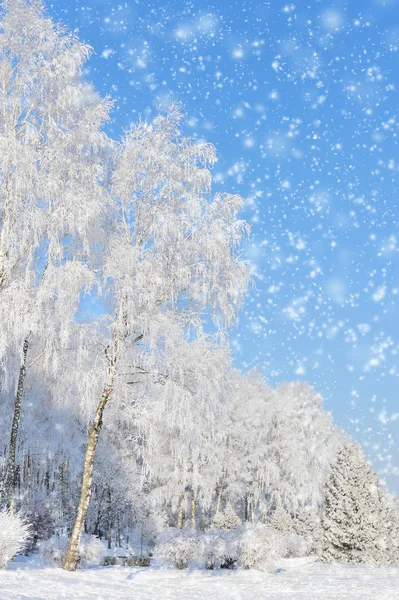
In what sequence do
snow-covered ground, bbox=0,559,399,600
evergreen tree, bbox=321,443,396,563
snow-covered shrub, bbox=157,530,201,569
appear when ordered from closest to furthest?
snow-covered ground, bbox=0,559,399,600, snow-covered shrub, bbox=157,530,201,569, evergreen tree, bbox=321,443,396,563

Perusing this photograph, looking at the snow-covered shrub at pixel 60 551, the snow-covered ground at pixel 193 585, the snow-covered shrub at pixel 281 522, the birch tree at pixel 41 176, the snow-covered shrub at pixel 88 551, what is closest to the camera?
the snow-covered ground at pixel 193 585

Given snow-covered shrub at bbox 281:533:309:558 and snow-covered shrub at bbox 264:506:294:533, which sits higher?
snow-covered shrub at bbox 264:506:294:533

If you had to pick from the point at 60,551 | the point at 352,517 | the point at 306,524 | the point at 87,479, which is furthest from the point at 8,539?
the point at 306,524

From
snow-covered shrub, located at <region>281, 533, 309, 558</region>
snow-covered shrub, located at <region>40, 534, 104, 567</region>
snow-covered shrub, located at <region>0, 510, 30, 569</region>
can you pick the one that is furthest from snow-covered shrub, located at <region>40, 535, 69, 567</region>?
snow-covered shrub, located at <region>281, 533, 309, 558</region>

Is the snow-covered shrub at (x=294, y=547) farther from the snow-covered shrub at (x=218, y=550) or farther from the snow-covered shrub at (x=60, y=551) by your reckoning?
the snow-covered shrub at (x=60, y=551)

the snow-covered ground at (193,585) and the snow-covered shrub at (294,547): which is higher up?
the snow-covered ground at (193,585)

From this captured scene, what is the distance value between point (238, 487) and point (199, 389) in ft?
94.1

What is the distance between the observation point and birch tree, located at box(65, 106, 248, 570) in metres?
11.5

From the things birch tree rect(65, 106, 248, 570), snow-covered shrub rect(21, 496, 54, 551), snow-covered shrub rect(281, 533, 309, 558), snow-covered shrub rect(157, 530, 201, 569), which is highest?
birch tree rect(65, 106, 248, 570)

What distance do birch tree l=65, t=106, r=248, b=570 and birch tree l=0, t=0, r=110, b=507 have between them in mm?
850

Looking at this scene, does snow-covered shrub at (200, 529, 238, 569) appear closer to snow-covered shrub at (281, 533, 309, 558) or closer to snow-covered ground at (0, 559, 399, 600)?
snow-covered ground at (0, 559, 399, 600)

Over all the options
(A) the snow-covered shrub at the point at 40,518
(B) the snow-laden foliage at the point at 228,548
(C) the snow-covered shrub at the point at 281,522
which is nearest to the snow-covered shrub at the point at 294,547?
(C) the snow-covered shrub at the point at 281,522

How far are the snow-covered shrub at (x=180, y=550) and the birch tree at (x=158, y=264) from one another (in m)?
6.15

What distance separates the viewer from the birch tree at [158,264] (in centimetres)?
1153
